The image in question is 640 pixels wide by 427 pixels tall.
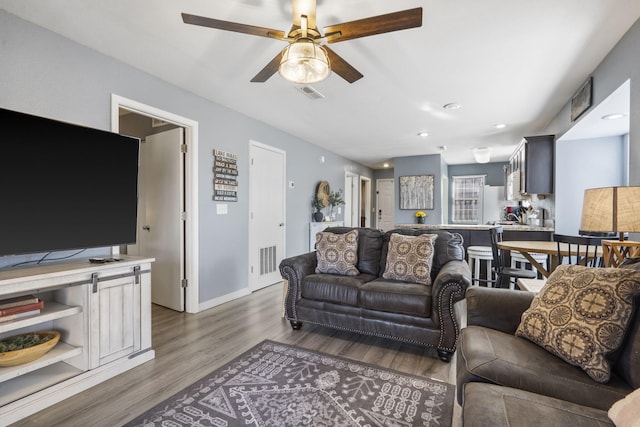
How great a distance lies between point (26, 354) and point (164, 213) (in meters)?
1.99

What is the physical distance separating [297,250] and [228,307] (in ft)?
6.41

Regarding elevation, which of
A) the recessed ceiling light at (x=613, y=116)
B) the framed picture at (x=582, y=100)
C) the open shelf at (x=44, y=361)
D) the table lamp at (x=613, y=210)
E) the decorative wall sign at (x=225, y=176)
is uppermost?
the framed picture at (x=582, y=100)

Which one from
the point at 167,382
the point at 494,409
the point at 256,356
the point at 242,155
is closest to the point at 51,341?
the point at 167,382

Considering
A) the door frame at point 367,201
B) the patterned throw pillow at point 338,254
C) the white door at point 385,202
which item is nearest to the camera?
the patterned throw pillow at point 338,254

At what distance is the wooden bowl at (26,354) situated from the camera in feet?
5.52

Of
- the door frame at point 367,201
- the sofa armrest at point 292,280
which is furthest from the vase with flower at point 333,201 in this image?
the sofa armrest at point 292,280

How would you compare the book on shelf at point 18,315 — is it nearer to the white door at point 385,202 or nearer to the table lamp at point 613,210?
the table lamp at point 613,210

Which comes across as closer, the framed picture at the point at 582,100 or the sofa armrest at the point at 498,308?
the sofa armrest at the point at 498,308

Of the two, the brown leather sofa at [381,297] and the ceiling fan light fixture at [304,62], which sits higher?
the ceiling fan light fixture at [304,62]

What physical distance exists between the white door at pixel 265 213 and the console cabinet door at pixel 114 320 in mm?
2008

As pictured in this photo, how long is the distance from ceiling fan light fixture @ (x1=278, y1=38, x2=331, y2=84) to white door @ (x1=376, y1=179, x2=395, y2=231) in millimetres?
7593

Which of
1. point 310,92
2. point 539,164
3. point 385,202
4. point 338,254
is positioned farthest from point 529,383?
point 385,202

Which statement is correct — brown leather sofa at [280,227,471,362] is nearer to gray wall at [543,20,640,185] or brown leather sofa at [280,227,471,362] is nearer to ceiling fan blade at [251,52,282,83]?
gray wall at [543,20,640,185]

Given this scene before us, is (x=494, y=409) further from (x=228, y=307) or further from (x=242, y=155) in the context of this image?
(x=242, y=155)
